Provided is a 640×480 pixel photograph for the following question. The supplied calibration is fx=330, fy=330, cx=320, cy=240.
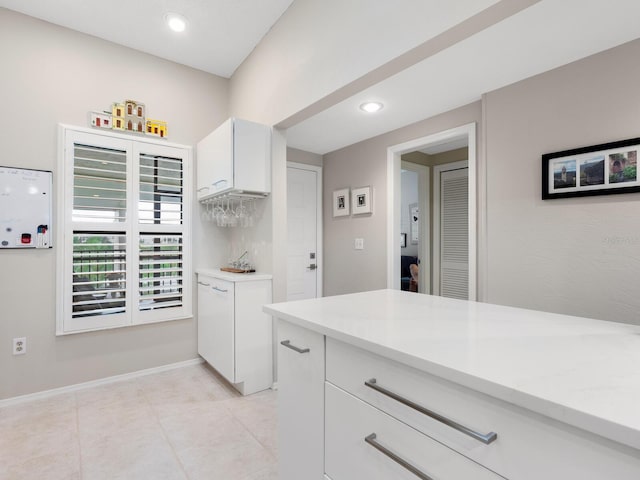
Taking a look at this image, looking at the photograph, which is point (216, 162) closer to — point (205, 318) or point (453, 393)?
point (205, 318)

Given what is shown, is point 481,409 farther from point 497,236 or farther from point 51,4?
point 51,4

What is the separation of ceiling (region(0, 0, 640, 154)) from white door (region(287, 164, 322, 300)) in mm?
559

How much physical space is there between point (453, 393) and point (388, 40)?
162 centimetres

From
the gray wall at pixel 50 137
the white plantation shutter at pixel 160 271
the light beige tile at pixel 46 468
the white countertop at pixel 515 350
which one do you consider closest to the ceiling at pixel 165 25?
the gray wall at pixel 50 137

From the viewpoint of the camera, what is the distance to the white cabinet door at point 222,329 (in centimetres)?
251

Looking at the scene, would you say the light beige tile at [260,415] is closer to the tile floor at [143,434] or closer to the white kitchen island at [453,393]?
the tile floor at [143,434]

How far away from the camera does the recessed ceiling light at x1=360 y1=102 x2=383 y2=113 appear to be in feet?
8.96

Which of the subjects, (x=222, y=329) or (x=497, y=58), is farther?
(x=222, y=329)

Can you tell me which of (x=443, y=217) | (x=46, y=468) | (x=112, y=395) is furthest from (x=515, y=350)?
(x=443, y=217)

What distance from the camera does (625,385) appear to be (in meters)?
0.64

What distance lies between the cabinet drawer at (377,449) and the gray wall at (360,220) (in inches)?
95.5

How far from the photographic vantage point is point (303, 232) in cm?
399

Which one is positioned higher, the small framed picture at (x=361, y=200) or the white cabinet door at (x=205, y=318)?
the small framed picture at (x=361, y=200)

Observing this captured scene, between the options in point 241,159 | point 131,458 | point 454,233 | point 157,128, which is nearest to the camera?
point 131,458
